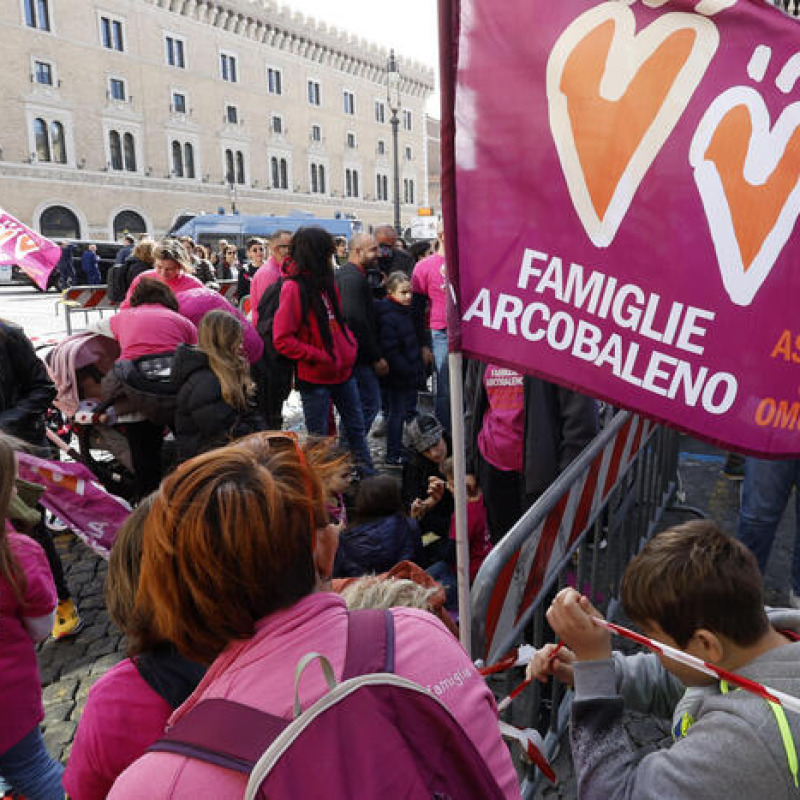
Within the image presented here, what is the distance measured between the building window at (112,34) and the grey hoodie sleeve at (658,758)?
4714 centimetres

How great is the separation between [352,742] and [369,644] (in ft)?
0.49

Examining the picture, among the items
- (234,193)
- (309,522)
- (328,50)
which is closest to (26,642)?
(309,522)

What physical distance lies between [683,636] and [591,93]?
3.80 feet

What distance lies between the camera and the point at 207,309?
4.88 metres

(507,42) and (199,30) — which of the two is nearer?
(507,42)

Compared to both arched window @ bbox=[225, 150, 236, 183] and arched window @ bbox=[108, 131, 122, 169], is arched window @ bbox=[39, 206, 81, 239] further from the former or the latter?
arched window @ bbox=[225, 150, 236, 183]

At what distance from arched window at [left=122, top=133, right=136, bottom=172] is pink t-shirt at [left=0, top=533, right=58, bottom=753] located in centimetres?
4452

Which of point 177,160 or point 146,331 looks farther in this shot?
point 177,160

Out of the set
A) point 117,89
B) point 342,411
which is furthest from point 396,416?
point 117,89

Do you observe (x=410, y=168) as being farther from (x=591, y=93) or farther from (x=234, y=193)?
(x=591, y=93)

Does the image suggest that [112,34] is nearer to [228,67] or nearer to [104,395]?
[228,67]

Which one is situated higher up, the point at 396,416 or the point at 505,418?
the point at 505,418

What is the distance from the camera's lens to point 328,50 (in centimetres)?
5353

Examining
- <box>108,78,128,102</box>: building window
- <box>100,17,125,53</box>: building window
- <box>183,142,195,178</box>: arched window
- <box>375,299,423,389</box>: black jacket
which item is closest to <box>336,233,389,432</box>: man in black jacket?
<box>375,299,423,389</box>: black jacket
